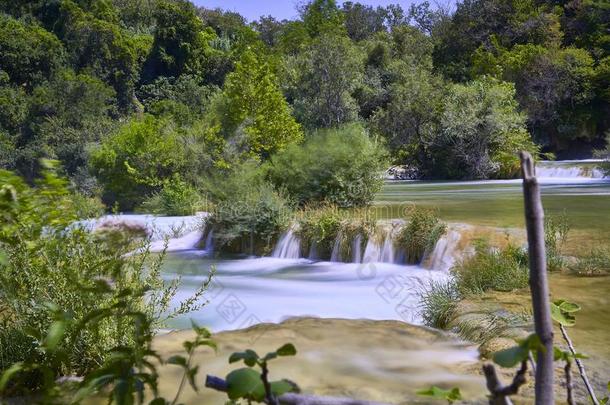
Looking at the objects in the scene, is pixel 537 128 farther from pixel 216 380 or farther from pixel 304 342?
pixel 216 380

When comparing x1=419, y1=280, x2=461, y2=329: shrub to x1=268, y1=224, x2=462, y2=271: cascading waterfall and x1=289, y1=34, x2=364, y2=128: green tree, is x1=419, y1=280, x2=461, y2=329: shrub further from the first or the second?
x1=289, y1=34, x2=364, y2=128: green tree

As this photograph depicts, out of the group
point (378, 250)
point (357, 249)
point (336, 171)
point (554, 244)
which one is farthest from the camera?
point (336, 171)

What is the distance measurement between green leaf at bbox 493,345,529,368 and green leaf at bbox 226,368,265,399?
0.95 feet

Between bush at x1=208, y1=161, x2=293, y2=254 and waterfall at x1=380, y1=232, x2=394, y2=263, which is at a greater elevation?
bush at x1=208, y1=161, x2=293, y2=254

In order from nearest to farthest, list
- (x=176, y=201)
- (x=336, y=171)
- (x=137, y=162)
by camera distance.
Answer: (x=336, y=171) < (x=176, y=201) < (x=137, y=162)

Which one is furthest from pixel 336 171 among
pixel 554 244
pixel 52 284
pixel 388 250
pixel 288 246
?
pixel 52 284

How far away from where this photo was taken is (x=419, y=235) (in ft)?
31.9

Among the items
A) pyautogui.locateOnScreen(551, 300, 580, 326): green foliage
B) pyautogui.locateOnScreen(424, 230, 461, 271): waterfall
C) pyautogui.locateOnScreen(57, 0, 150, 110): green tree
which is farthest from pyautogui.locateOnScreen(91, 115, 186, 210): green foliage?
pyautogui.locateOnScreen(57, 0, 150, 110): green tree

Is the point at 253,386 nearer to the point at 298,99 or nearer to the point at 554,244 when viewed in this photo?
the point at 554,244

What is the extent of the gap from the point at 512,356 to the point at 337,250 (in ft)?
33.2

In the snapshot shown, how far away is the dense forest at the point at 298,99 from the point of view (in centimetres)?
2047

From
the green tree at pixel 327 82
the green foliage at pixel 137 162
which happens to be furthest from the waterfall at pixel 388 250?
the green tree at pixel 327 82

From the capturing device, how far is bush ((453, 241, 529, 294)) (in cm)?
664

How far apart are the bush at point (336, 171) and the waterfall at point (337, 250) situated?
2604mm
